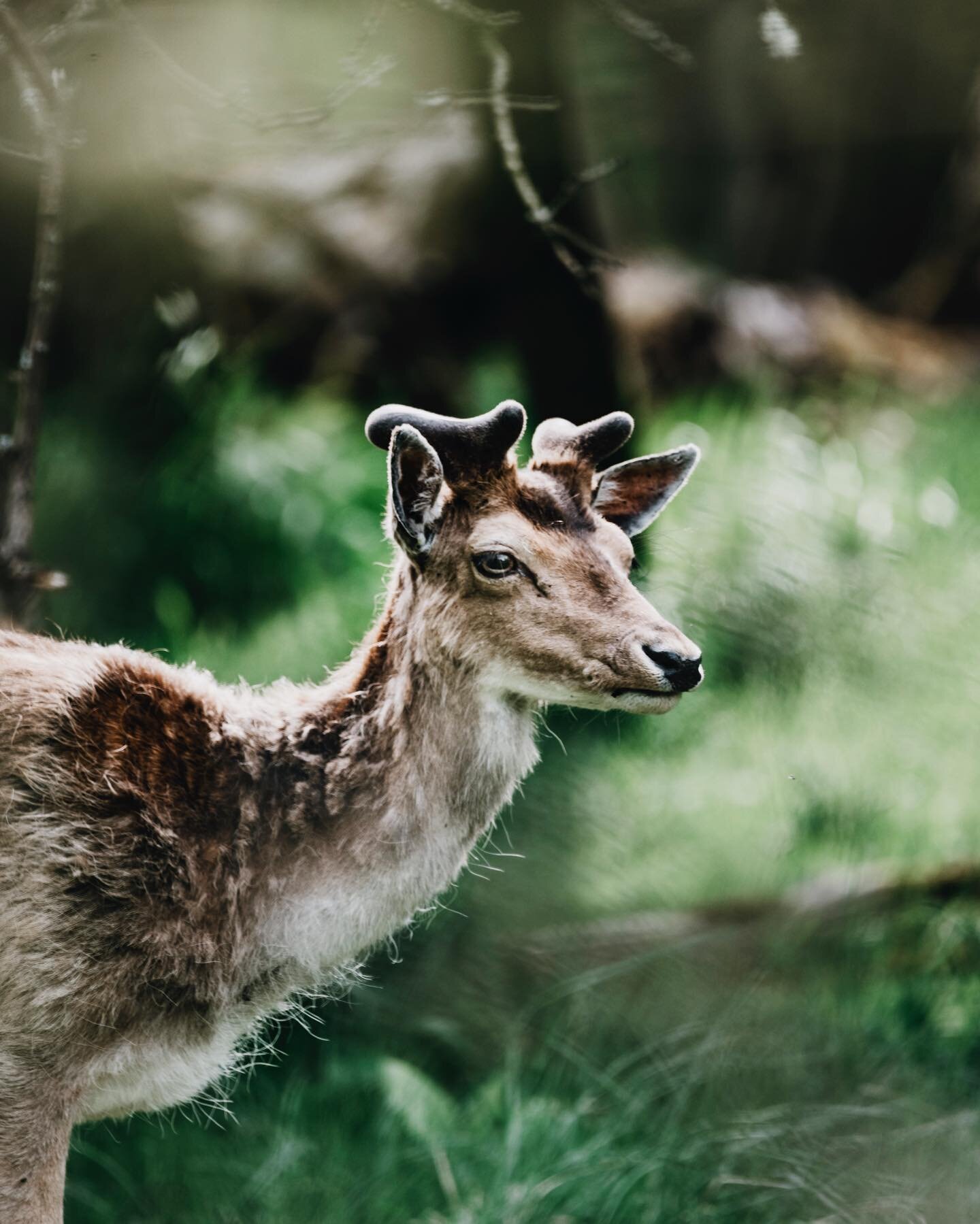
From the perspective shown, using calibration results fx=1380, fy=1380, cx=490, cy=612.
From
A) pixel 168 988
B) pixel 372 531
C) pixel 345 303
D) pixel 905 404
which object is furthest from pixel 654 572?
pixel 905 404

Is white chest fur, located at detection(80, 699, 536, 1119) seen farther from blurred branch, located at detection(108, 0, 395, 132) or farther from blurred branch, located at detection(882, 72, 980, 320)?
blurred branch, located at detection(882, 72, 980, 320)

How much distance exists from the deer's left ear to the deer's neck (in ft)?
1.46

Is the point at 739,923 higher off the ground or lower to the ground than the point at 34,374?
lower

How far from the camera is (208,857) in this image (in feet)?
8.47

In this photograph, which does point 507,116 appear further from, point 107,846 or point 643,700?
point 107,846

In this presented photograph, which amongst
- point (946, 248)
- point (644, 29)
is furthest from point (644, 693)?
point (946, 248)

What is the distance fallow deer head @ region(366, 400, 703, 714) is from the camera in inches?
95.6

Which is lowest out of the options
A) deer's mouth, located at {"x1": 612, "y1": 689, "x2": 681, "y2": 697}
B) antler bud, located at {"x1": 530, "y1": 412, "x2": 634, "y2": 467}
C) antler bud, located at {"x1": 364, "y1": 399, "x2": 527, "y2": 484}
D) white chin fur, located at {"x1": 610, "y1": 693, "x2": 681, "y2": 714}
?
white chin fur, located at {"x1": 610, "y1": 693, "x2": 681, "y2": 714}

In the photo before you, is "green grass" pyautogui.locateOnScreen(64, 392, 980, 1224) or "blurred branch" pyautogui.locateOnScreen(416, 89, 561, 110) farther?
"green grass" pyautogui.locateOnScreen(64, 392, 980, 1224)

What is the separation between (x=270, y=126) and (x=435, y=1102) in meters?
2.65

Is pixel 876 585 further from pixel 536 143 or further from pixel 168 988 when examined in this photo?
pixel 168 988

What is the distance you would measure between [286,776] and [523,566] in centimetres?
62

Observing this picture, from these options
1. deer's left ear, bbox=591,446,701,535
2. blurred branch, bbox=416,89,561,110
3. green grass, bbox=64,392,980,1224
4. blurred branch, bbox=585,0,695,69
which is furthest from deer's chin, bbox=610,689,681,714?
blurred branch, bbox=585,0,695,69

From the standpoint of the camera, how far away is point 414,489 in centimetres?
252
